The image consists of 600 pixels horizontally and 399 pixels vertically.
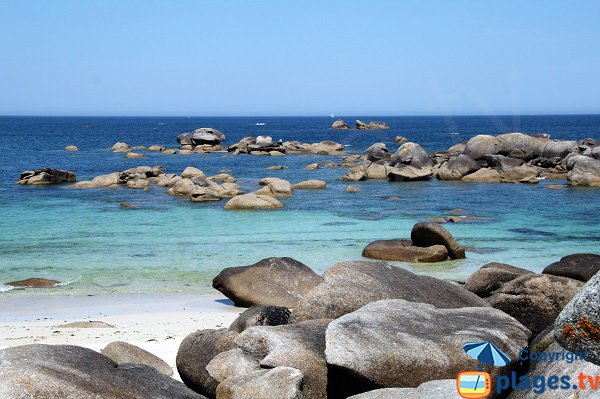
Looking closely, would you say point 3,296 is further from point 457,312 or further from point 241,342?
point 457,312

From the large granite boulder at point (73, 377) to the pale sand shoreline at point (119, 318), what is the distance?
1677 mm

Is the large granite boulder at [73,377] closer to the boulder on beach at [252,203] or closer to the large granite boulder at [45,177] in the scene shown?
the boulder on beach at [252,203]

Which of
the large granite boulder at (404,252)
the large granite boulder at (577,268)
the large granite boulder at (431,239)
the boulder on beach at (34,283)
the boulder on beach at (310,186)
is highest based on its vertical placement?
the large granite boulder at (577,268)

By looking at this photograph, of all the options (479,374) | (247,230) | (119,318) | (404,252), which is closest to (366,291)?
(479,374)

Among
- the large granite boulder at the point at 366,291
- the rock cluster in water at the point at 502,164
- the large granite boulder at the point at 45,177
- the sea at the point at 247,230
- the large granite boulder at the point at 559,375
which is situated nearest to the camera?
the large granite boulder at the point at 559,375

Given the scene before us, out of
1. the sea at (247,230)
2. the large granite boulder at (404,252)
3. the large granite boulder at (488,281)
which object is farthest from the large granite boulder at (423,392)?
the large granite boulder at (404,252)

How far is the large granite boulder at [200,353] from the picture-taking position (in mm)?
8270

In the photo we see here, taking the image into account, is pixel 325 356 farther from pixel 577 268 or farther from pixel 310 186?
pixel 310 186

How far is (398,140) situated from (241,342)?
81.3 m

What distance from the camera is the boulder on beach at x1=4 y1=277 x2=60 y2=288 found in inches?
650

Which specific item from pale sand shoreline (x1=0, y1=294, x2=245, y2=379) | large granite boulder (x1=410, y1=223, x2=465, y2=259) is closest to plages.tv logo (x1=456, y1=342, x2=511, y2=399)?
pale sand shoreline (x1=0, y1=294, x2=245, y2=379)

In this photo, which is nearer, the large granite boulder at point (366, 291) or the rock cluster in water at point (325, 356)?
the rock cluster in water at point (325, 356)

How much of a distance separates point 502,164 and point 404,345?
37.0 m

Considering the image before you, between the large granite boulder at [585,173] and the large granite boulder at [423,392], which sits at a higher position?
the large granite boulder at [423,392]
